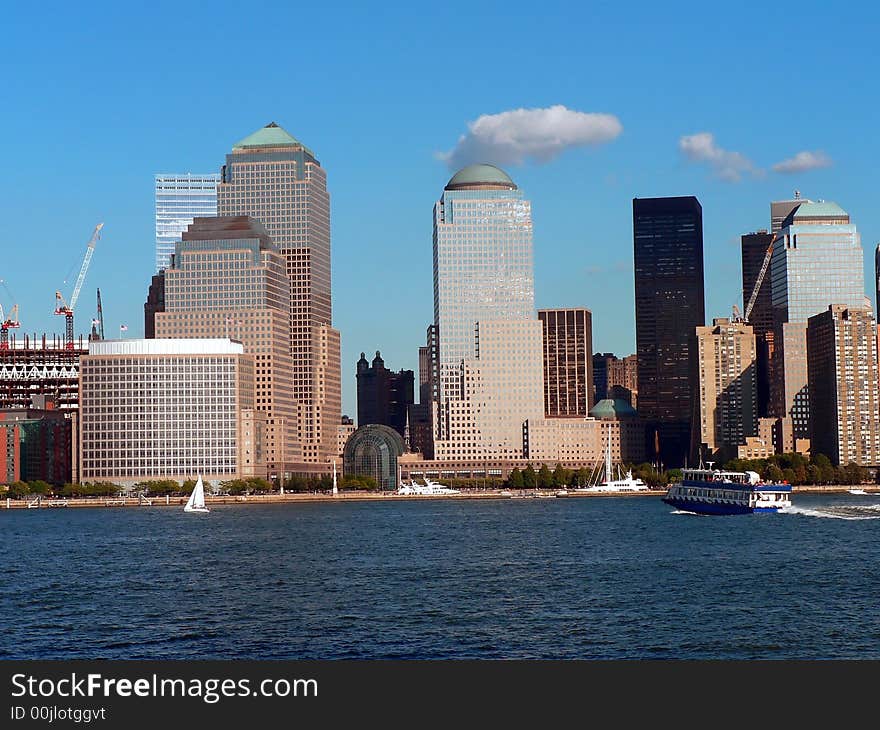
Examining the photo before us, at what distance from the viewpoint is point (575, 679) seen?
1810 inches

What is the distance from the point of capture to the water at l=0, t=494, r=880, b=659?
70812 mm

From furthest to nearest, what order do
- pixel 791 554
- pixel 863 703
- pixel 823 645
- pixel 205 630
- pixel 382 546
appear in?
pixel 382 546 → pixel 791 554 → pixel 205 630 → pixel 823 645 → pixel 863 703

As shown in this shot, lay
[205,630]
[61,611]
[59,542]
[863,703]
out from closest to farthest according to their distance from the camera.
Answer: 1. [863,703]
2. [205,630]
3. [61,611]
4. [59,542]

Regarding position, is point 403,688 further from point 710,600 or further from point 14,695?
point 710,600

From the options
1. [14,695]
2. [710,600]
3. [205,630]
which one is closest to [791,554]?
[710,600]

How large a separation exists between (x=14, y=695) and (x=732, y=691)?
68.5 ft

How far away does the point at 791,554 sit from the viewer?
124188 mm

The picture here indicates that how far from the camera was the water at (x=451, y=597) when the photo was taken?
70.8 meters

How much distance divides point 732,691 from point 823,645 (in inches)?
1086

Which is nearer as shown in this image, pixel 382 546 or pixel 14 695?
pixel 14 695

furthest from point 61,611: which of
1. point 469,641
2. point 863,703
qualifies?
point 863,703

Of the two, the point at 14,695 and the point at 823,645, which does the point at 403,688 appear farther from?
the point at 823,645

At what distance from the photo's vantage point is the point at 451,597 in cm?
9150

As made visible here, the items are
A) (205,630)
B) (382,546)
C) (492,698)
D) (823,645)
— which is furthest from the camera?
(382,546)
